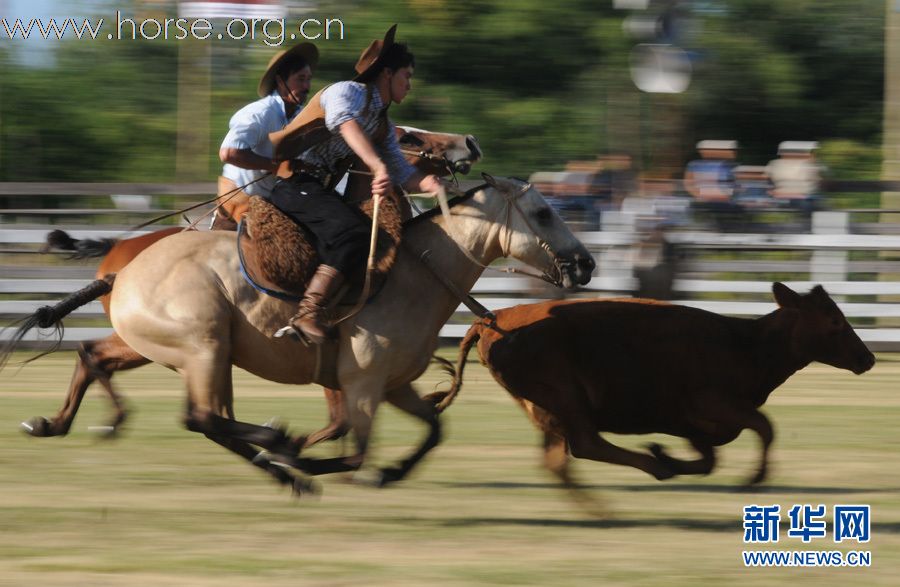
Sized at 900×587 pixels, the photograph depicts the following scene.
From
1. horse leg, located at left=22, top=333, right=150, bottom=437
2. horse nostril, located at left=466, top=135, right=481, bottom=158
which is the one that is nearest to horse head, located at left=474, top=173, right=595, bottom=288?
horse nostril, located at left=466, top=135, right=481, bottom=158

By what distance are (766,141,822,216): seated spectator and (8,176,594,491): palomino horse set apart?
10029 millimetres

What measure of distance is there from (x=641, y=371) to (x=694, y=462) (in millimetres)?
536

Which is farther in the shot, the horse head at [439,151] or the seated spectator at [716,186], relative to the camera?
the seated spectator at [716,186]

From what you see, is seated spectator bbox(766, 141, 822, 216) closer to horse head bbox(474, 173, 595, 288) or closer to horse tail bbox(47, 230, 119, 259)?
horse head bbox(474, 173, 595, 288)

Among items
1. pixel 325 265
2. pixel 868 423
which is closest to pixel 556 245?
pixel 325 265

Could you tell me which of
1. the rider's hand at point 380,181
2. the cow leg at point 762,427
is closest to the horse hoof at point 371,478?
the rider's hand at point 380,181

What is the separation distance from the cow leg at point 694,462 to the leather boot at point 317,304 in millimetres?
1816

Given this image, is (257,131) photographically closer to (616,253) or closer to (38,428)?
(38,428)

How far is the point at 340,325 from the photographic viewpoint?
23.3 feet

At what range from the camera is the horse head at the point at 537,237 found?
718 centimetres

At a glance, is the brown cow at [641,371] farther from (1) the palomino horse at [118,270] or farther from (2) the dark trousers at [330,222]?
(1) the palomino horse at [118,270]

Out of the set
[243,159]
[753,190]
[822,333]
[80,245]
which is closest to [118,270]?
[80,245]

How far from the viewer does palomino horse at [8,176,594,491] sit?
703 cm

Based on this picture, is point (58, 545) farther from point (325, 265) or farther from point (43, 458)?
point (43, 458)
